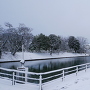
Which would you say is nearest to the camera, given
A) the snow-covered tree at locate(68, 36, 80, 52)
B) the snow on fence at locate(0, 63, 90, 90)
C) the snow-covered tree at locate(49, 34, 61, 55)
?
the snow on fence at locate(0, 63, 90, 90)

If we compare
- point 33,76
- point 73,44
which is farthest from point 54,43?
point 33,76

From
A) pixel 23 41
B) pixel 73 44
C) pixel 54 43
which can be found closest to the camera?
pixel 23 41

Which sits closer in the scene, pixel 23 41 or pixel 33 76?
pixel 33 76

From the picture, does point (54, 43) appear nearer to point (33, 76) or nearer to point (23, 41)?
point (23, 41)

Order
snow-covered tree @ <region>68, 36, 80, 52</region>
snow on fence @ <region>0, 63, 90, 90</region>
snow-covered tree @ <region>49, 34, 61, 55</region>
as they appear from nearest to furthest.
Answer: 1. snow on fence @ <region>0, 63, 90, 90</region>
2. snow-covered tree @ <region>49, 34, 61, 55</region>
3. snow-covered tree @ <region>68, 36, 80, 52</region>

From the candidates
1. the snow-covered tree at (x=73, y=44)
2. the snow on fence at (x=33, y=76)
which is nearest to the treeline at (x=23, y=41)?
the snow-covered tree at (x=73, y=44)

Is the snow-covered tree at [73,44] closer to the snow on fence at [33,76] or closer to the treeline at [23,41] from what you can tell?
the treeline at [23,41]

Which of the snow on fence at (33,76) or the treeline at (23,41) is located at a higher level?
the treeline at (23,41)

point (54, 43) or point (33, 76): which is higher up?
point (54, 43)

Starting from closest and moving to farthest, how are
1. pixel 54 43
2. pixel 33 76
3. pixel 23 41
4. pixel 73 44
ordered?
1. pixel 33 76
2. pixel 23 41
3. pixel 54 43
4. pixel 73 44

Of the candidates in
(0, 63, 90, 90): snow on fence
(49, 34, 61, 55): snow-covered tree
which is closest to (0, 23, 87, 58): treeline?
(49, 34, 61, 55): snow-covered tree

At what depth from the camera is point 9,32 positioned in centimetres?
2808

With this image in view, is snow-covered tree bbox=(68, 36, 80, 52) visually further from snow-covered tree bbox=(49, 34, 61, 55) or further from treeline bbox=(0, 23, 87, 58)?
snow-covered tree bbox=(49, 34, 61, 55)

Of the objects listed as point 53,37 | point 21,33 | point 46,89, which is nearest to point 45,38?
point 53,37
